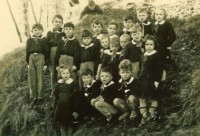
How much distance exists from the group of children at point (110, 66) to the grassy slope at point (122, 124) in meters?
0.13

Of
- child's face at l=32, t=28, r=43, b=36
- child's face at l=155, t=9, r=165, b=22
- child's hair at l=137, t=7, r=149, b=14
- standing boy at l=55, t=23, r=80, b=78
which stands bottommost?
standing boy at l=55, t=23, r=80, b=78

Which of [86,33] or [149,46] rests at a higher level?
[86,33]

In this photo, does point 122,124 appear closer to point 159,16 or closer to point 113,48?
point 113,48

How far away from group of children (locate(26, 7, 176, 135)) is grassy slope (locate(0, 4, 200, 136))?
0.43ft

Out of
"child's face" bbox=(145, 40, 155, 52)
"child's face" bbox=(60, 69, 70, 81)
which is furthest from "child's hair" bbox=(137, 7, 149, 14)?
"child's face" bbox=(60, 69, 70, 81)

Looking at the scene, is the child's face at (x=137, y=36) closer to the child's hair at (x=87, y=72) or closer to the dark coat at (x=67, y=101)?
the child's hair at (x=87, y=72)

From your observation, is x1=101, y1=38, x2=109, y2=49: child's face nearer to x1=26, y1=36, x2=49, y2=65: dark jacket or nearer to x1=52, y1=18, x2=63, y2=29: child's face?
x1=52, y1=18, x2=63, y2=29: child's face

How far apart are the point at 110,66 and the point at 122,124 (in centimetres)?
54

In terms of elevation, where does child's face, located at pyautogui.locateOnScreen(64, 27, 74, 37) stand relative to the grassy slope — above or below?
above

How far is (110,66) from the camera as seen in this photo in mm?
4590

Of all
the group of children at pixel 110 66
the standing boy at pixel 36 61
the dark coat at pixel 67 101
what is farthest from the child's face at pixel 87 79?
the standing boy at pixel 36 61

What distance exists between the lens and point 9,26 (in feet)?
17.7

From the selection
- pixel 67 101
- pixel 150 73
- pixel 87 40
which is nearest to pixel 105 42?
pixel 87 40

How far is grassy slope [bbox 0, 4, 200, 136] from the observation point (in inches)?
173
